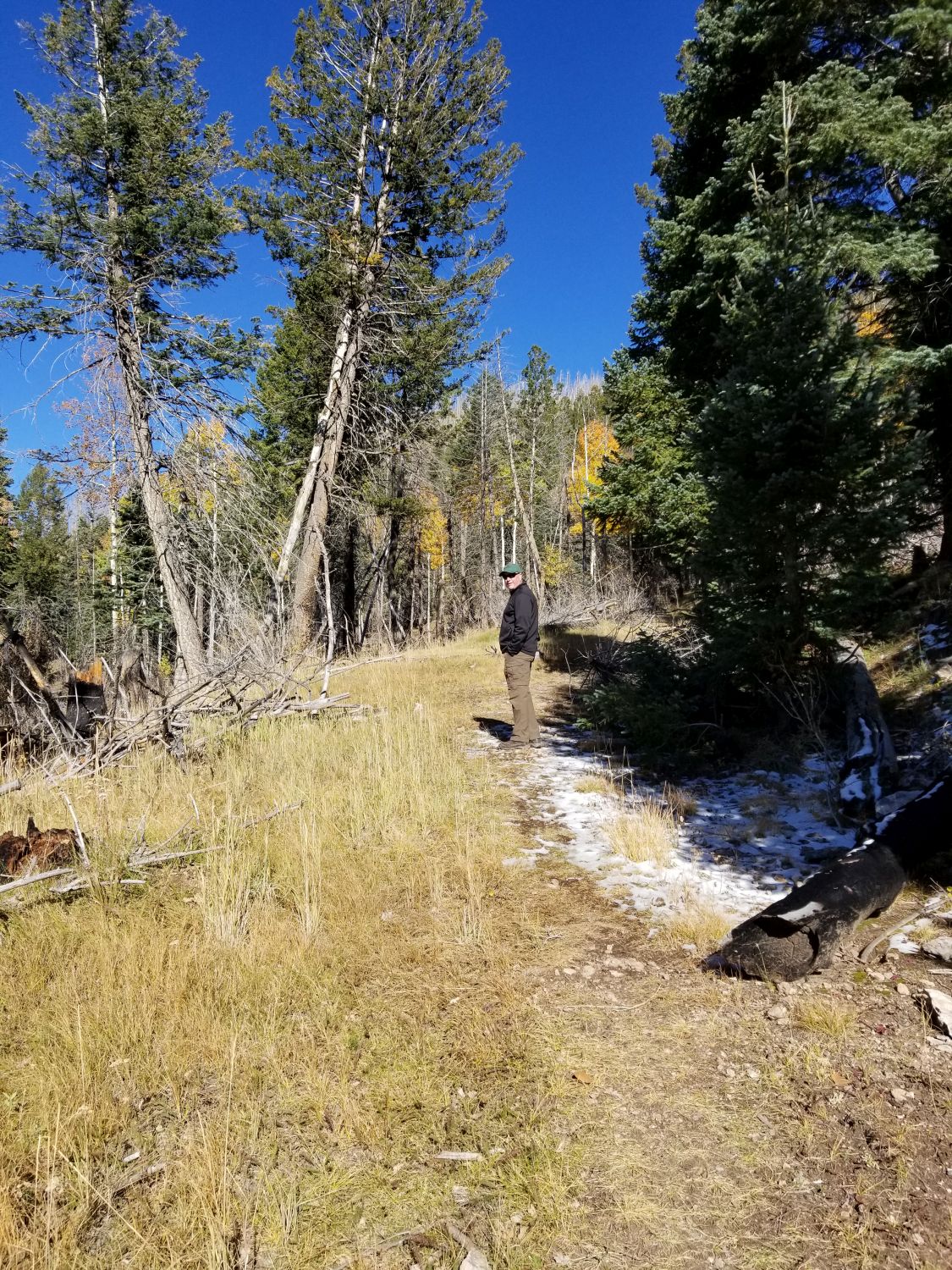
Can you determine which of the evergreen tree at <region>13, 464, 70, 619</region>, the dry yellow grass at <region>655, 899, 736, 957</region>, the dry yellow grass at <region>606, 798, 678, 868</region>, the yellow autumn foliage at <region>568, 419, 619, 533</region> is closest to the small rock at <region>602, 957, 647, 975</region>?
the dry yellow grass at <region>655, 899, 736, 957</region>

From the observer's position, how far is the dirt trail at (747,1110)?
6.02ft

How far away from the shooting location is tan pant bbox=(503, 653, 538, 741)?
7.70 metres

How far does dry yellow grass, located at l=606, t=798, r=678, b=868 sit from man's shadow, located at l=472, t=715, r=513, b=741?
3408mm

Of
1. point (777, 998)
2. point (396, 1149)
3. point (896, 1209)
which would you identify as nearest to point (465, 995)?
point (396, 1149)

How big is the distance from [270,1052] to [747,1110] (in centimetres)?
187

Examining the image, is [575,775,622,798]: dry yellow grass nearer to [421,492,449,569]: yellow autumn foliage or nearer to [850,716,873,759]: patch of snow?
[850,716,873,759]: patch of snow

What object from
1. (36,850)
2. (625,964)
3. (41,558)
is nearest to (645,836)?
(625,964)

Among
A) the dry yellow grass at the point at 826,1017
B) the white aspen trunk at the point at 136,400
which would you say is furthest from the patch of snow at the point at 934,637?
the white aspen trunk at the point at 136,400

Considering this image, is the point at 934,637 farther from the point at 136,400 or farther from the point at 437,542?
the point at 437,542

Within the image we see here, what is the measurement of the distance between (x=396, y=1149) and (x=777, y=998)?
6.12 feet

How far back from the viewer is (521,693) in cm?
777

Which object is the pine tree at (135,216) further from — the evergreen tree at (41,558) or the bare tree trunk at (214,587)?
the evergreen tree at (41,558)

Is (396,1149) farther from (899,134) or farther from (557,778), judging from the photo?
(899,134)

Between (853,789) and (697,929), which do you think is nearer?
(697,929)
